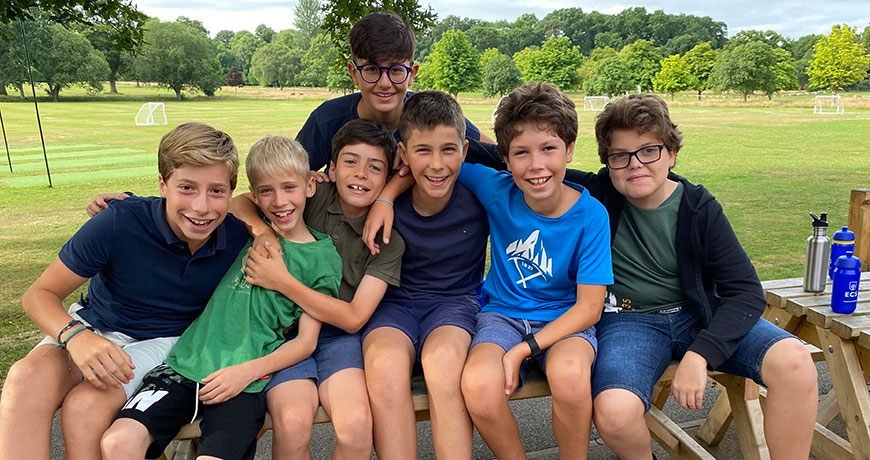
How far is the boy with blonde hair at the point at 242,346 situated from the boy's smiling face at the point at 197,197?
216 mm

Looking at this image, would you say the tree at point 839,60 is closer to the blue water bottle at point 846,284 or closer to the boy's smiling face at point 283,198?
the blue water bottle at point 846,284

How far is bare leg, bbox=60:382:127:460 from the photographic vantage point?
2166 millimetres

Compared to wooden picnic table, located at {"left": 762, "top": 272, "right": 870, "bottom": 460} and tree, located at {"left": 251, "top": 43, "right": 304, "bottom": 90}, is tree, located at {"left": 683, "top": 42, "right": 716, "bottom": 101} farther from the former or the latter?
wooden picnic table, located at {"left": 762, "top": 272, "right": 870, "bottom": 460}

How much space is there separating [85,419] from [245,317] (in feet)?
2.02

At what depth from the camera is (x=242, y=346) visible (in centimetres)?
246

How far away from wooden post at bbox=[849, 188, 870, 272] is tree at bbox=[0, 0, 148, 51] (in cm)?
519

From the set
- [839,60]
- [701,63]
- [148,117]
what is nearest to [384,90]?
[148,117]

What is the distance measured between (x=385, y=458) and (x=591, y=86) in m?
77.6

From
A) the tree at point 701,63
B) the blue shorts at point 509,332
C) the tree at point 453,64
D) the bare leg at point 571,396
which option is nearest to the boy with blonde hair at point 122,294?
the blue shorts at point 509,332

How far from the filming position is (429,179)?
2779 millimetres

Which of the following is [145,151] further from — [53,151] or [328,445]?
[328,445]

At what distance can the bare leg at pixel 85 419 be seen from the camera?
217 centimetres

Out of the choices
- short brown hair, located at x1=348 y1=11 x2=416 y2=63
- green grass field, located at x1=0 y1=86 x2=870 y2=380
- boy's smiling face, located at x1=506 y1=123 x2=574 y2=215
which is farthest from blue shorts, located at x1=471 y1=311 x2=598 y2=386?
green grass field, located at x1=0 y1=86 x2=870 y2=380

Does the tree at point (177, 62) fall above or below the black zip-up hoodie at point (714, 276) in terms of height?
above
